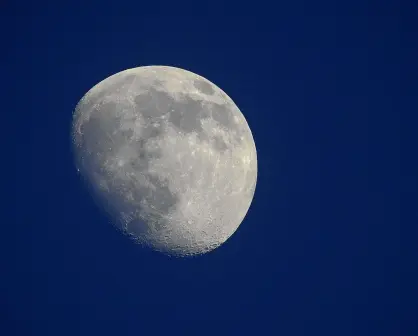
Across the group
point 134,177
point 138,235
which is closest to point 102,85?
point 134,177

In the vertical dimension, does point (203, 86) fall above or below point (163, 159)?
above

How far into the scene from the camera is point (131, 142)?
9.12 m

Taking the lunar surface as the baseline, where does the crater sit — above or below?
above

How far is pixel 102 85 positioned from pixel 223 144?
115 inches

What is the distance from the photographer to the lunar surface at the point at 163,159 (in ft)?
29.9

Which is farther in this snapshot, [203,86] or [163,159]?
[203,86]

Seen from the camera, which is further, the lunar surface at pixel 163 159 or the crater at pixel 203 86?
the crater at pixel 203 86

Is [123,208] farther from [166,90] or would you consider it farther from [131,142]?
[166,90]

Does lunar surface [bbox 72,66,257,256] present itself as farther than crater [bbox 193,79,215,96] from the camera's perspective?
No

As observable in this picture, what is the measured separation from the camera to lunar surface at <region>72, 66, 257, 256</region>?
912cm

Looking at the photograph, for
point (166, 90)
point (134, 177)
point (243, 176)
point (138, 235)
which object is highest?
point (166, 90)

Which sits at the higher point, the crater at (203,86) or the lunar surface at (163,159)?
the crater at (203,86)

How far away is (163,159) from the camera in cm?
904

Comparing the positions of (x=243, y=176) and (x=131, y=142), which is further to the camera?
(x=243, y=176)
